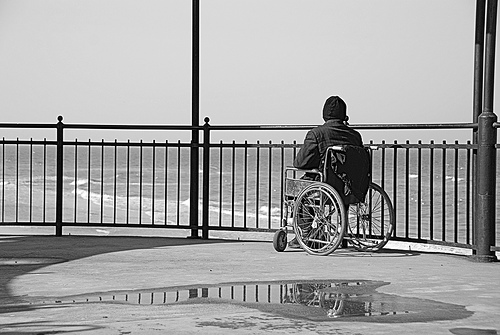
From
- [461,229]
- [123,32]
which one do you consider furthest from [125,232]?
[123,32]

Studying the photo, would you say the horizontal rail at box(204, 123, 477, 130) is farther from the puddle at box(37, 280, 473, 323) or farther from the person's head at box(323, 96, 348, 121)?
the puddle at box(37, 280, 473, 323)

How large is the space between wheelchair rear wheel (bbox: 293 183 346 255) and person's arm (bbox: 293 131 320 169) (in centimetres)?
23

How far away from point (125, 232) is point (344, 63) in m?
18.6

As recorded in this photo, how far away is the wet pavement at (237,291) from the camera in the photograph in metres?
5.13

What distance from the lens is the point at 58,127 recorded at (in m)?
9.88

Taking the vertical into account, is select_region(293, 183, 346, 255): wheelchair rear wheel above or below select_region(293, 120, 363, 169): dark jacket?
below

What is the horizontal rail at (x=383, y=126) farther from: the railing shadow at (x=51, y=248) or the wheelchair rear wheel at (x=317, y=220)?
the railing shadow at (x=51, y=248)

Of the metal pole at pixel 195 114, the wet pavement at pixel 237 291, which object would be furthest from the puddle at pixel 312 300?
the metal pole at pixel 195 114

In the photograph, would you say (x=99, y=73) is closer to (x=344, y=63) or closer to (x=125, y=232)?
(x=344, y=63)

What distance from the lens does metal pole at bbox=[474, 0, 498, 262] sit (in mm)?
7969

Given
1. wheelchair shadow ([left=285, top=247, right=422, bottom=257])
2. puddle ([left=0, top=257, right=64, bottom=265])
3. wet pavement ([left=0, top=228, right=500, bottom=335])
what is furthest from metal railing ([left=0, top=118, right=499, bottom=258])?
puddle ([left=0, top=257, right=64, bottom=265])

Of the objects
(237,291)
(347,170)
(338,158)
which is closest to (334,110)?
(338,158)

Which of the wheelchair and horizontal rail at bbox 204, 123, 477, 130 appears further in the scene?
horizontal rail at bbox 204, 123, 477, 130

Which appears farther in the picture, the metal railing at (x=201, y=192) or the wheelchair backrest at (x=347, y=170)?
the metal railing at (x=201, y=192)
